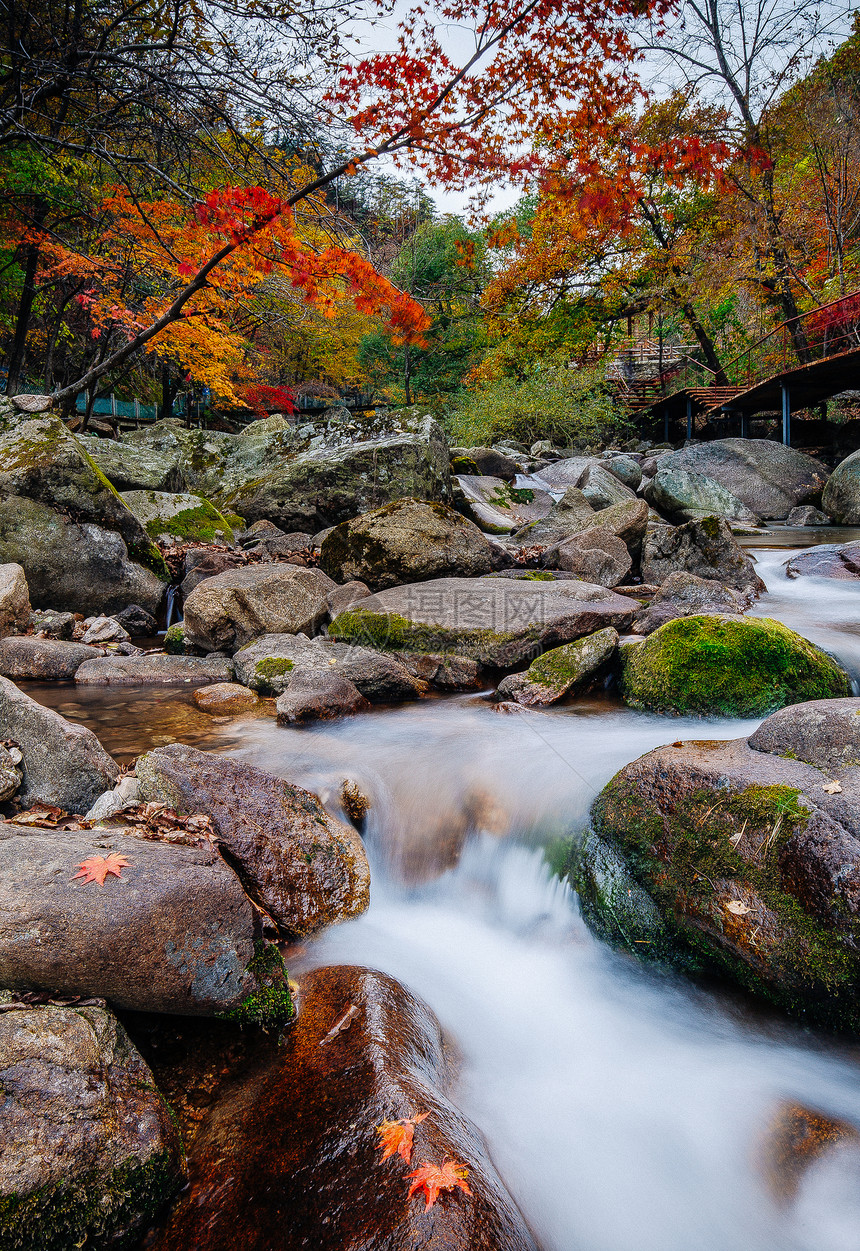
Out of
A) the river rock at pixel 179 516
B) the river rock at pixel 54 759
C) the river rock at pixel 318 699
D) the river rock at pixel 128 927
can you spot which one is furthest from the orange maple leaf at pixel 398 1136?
the river rock at pixel 179 516

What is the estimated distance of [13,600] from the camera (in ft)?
22.2

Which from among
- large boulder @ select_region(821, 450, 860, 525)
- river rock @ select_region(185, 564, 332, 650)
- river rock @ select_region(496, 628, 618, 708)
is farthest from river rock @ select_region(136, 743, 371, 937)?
large boulder @ select_region(821, 450, 860, 525)

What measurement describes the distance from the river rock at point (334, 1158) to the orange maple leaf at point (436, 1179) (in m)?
0.02

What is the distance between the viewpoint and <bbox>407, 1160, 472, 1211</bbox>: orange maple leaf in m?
1.61

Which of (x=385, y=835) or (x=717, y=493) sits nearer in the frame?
(x=385, y=835)

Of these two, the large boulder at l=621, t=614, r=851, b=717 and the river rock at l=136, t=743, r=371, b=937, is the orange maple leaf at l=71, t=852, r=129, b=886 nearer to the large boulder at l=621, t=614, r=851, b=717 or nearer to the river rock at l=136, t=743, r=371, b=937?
the river rock at l=136, t=743, r=371, b=937

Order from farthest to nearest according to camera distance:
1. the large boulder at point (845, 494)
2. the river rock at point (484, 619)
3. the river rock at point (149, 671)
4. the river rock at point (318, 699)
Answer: the large boulder at point (845, 494), the river rock at point (149, 671), the river rock at point (484, 619), the river rock at point (318, 699)

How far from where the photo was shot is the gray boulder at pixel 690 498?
43.1ft

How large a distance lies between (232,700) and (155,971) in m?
3.76

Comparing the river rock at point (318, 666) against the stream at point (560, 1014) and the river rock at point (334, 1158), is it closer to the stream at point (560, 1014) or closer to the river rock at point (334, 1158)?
the stream at point (560, 1014)

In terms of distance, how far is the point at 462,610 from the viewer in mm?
6488

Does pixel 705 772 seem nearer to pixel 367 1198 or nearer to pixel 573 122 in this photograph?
pixel 367 1198

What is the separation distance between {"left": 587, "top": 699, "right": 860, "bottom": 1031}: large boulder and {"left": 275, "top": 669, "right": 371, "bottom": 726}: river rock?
2633 mm

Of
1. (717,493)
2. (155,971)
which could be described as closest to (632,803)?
(155,971)
